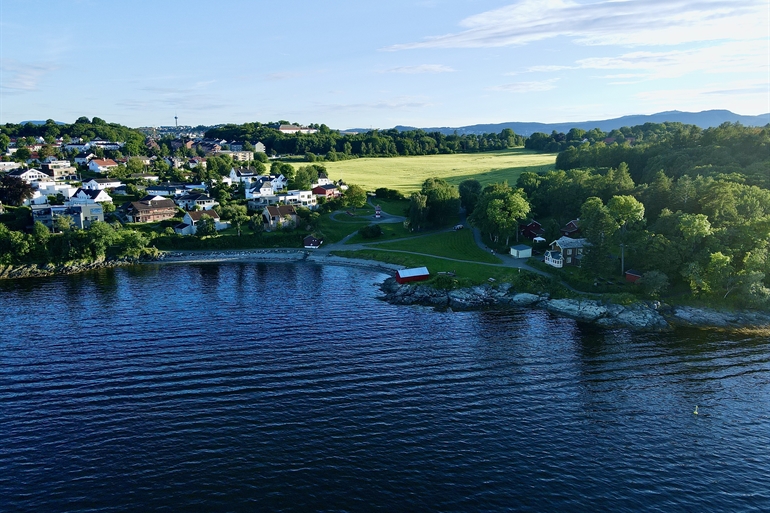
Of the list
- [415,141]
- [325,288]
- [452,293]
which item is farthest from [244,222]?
[415,141]

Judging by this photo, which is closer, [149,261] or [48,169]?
[149,261]

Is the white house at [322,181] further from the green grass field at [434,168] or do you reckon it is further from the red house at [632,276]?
the red house at [632,276]

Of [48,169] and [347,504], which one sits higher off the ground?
[48,169]

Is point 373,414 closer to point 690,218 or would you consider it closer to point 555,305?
point 555,305

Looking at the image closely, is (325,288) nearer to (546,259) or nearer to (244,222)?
(546,259)

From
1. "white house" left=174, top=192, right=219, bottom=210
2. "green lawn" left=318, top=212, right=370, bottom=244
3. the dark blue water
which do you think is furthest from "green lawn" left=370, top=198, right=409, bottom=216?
the dark blue water

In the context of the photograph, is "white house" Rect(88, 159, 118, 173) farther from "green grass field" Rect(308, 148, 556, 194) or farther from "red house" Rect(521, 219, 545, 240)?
"red house" Rect(521, 219, 545, 240)

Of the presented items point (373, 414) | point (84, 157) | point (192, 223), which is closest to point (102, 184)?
point (192, 223)
